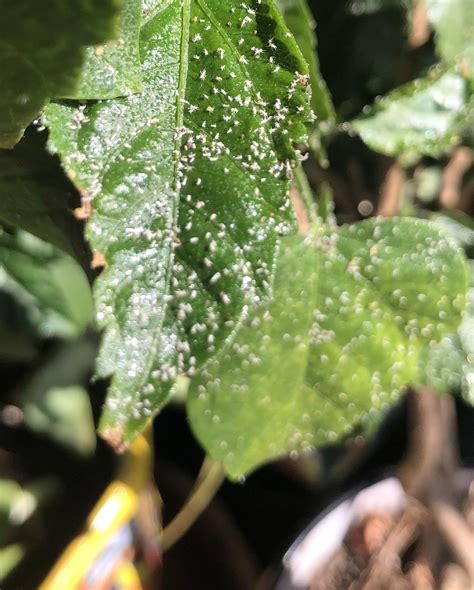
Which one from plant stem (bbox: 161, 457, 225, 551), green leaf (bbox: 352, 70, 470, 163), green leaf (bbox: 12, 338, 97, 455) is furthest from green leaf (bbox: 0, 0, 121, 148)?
plant stem (bbox: 161, 457, 225, 551)

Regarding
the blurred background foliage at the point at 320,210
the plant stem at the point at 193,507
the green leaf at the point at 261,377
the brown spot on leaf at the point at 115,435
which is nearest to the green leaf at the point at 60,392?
the blurred background foliage at the point at 320,210

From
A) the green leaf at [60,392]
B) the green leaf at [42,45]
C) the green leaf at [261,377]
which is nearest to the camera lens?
the green leaf at [42,45]

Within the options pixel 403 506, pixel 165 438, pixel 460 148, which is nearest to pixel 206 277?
pixel 460 148

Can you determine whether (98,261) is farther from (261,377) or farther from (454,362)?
(454,362)

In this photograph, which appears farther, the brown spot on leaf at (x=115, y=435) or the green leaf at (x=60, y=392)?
the green leaf at (x=60, y=392)

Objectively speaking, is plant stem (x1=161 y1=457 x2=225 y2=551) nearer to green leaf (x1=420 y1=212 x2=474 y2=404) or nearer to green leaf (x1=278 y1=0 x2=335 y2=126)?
green leaf (x1=420 y1=212 x2=474 y2=404)

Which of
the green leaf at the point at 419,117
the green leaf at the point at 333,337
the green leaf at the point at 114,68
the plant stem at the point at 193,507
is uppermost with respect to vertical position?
the green leaf at the point at 114,68

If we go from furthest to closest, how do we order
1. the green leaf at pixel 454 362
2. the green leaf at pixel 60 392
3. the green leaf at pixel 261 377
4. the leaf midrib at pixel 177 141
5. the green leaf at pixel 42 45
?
the green leaf at pixel 60 392
the green leaf at pixel 454 362
the green leaf at pixel 261 377
the leaf midrib at pixel 177 141
the green leaf at pixel 42 45

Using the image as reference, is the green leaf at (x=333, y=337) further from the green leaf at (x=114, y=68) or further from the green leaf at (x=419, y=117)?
the green leaf at (x=114, y=68)
